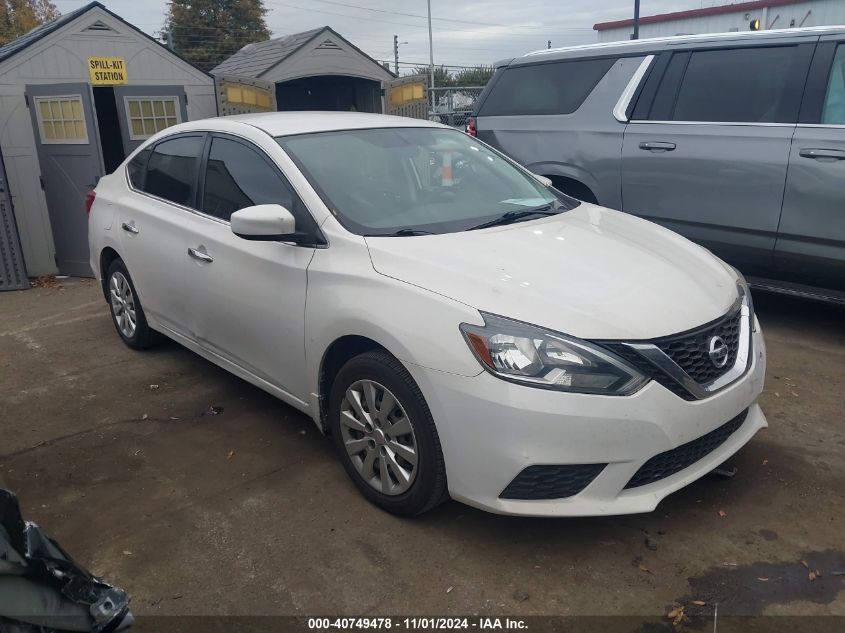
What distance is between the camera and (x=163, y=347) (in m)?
5.36

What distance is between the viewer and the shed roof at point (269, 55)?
984 centimetres

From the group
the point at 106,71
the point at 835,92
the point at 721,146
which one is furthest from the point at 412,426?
the point at 106,71

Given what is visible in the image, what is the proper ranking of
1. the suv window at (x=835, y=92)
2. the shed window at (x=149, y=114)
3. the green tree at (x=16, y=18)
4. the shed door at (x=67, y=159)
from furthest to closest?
the green tree at (x=16, y=18), the shed window at (x=149, y=114), the shed door at (x=67, y=159), the suv window at (x=835, y=92)

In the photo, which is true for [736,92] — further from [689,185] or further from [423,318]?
[423,318]

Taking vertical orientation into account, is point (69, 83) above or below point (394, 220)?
above

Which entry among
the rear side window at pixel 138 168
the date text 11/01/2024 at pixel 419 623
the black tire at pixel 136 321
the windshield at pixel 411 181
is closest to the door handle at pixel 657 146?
the windshield at pixel 411 181

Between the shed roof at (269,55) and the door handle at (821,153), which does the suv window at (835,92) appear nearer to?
the door handle at (821,153)

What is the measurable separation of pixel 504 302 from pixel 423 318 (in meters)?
0.31

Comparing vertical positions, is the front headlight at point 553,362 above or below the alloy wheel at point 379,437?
above

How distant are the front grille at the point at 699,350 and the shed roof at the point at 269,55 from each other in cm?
805

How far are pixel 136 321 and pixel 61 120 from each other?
3.95 meters

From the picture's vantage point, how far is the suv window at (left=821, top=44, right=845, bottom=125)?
4676 mm

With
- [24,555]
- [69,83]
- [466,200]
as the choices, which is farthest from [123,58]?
[24,555]

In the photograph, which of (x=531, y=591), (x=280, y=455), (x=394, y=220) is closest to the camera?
(x=531, y=591)
